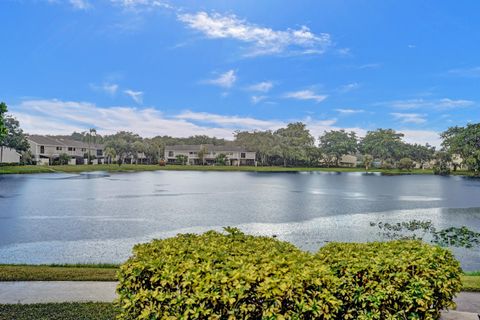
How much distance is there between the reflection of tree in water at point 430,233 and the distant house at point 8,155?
268 ft

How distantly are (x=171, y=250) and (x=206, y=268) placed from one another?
0.99 m

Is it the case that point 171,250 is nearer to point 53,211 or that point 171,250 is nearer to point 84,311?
point 84,311

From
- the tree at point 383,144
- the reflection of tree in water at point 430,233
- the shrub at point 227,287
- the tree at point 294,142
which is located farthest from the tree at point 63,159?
the shrub at point 227,287

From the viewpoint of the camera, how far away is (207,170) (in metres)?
108

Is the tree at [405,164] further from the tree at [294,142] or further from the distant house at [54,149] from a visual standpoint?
the distant house at [54,149]

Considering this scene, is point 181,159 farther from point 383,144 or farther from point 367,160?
point 383,144

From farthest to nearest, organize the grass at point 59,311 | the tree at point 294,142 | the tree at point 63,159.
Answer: the tree at point 294,142, the tree at point 63,159, the grass at point 59,311

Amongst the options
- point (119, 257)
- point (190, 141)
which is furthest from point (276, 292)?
point (190, 141)

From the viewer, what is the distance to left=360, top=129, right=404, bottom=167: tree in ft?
420

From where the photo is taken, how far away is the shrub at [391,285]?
526 cm

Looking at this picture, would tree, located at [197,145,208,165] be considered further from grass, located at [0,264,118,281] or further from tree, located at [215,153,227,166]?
grass, located at [0,264,118,281]

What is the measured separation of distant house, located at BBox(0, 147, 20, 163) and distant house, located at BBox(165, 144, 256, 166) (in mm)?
46694

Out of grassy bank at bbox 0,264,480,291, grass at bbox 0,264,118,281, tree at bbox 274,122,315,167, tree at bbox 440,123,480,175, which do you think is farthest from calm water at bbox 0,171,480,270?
tree at bbox 274,122,315,167

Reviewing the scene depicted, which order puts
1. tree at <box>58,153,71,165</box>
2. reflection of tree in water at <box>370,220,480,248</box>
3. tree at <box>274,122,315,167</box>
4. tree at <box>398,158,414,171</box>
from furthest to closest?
tree at <box>274,122,315,167</box>
tree at <box>398,158,414,171</box>
tree at <box>58,153,71,165</box>
reflection of tree in water at <box>370,220,480,248</box>
